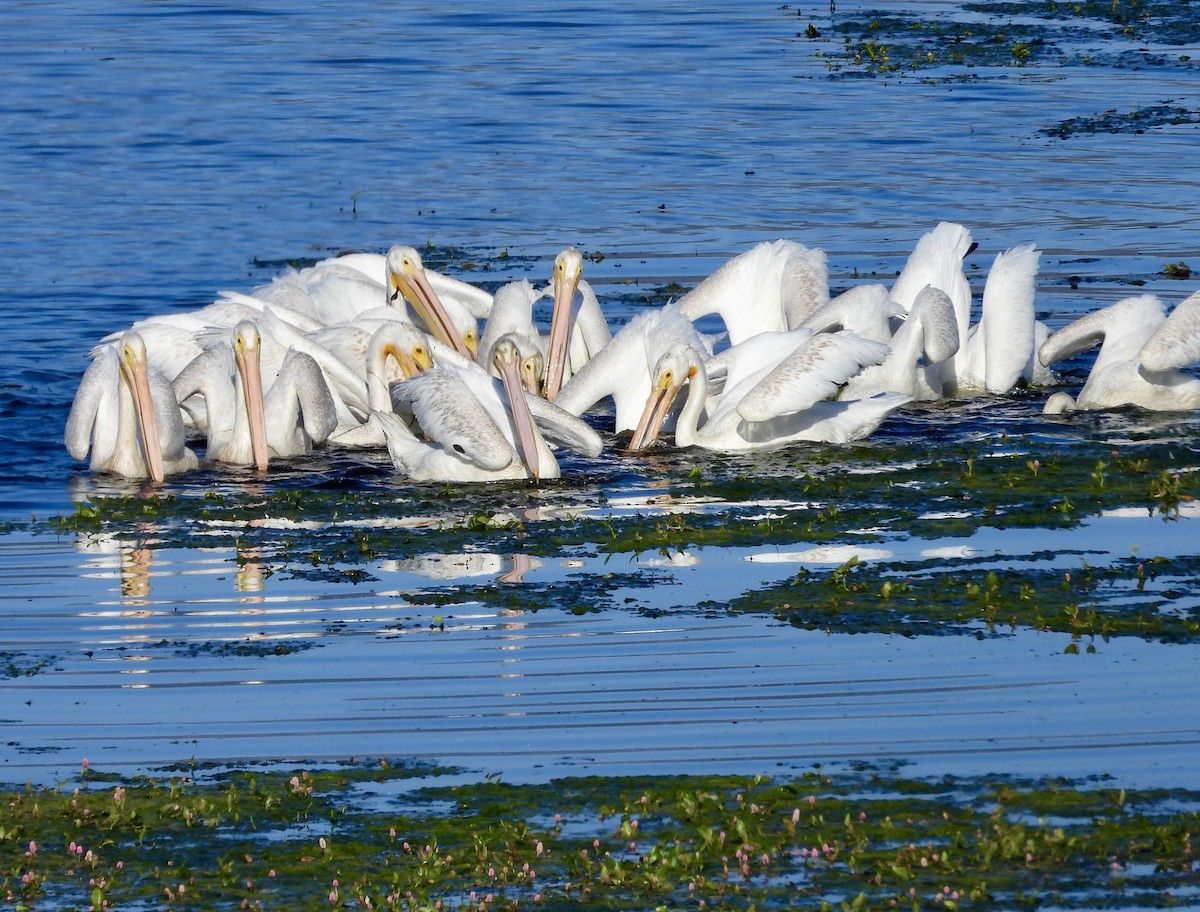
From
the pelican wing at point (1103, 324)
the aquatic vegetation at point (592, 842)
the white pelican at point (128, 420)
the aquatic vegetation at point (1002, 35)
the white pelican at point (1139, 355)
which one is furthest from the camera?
the aquatic vegetation at point (1002, 35)

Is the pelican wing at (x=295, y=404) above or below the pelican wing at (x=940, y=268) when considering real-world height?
below

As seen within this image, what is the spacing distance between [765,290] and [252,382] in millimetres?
3524

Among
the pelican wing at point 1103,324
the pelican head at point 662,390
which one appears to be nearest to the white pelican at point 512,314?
the pelican head at point 662,390

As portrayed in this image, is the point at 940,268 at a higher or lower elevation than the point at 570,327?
higher

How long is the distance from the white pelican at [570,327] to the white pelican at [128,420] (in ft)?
7.56

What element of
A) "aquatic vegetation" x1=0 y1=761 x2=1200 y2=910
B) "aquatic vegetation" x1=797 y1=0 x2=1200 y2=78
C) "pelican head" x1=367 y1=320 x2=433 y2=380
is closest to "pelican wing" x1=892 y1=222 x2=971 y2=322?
"pelican head" x1=367 y1=320 x2=433 y2=380

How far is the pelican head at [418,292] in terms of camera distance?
1195 cm

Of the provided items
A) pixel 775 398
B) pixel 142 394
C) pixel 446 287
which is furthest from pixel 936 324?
pixel 142 394

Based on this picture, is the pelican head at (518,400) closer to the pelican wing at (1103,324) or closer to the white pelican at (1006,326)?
the white pelican at (1006,326)

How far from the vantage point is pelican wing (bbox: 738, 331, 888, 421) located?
10.0m

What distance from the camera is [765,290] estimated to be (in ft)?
40.8

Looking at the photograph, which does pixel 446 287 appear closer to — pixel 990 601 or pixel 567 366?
pixel 567 366

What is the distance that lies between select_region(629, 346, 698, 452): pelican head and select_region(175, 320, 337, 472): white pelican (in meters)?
1.60

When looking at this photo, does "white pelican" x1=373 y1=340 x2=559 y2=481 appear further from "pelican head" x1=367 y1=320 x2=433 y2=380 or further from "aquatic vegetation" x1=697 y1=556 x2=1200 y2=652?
"aquatic vegetation" x1=697 y1=556 x2=1200 y2=652
